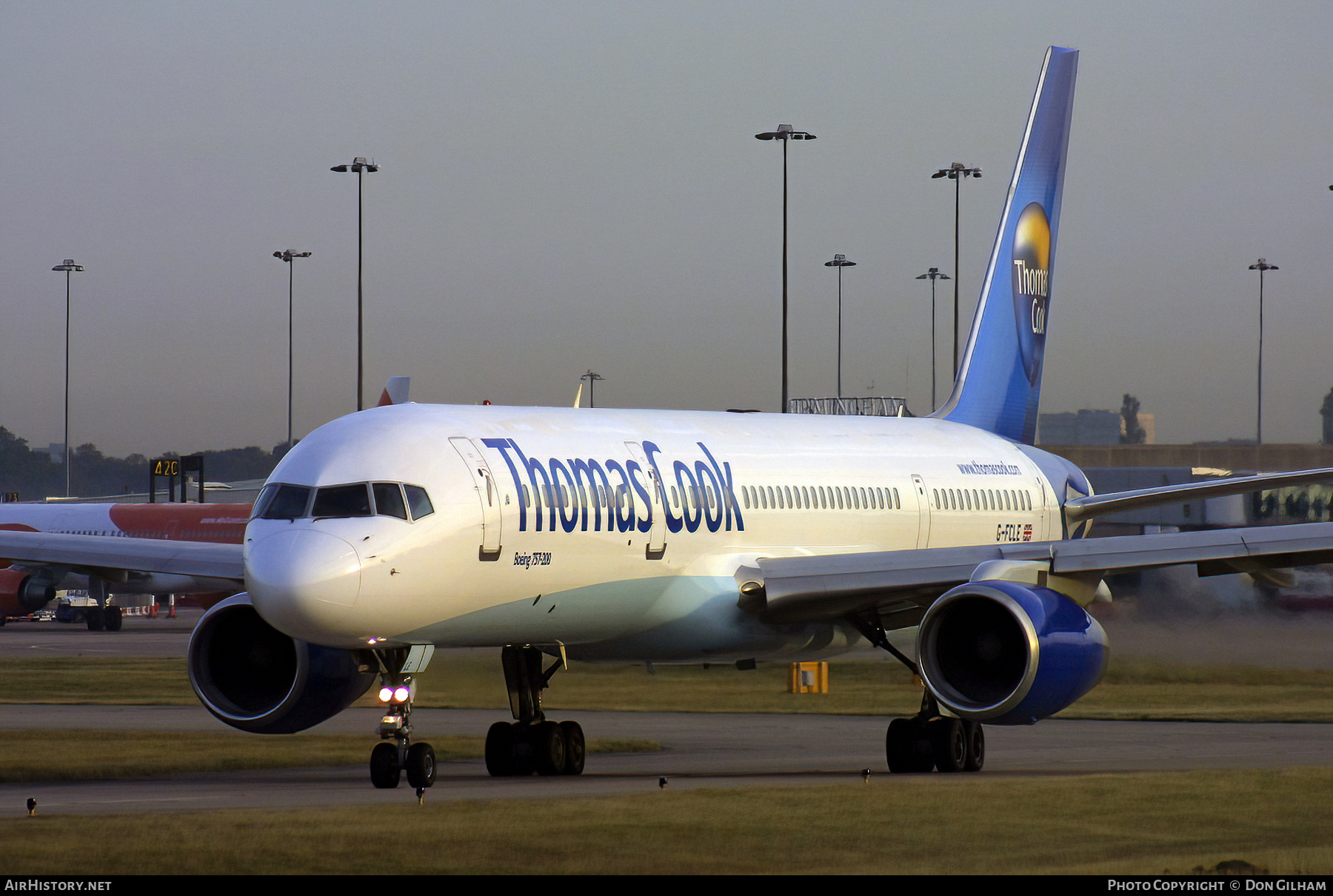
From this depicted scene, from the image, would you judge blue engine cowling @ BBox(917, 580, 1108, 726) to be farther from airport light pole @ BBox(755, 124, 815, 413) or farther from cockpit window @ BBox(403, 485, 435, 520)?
airport light pole @ BBox(755, 124, 815, 413)

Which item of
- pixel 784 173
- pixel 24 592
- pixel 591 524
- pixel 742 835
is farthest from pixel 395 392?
pixel 24 592

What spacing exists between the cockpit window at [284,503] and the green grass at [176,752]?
5.57 m

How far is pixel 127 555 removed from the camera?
2273 cm

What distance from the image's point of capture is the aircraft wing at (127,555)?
A: 2259cm

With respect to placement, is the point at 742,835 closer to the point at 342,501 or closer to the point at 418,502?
the point at 418,502

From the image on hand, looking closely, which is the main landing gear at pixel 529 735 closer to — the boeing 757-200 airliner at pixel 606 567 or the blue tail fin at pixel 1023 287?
the boeing 757-200 airliner at pixel 606 567

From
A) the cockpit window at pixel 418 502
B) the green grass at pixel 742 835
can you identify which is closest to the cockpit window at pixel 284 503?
the cockpit window at pixel 418 502

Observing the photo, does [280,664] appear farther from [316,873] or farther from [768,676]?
[768,676]

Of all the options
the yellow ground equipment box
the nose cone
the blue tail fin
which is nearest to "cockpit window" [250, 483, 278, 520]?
the nose cone

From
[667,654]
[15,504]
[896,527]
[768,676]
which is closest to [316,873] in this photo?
[667,654]

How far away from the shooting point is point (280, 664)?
853 inches

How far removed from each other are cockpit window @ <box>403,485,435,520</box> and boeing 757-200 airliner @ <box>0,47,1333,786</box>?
2 centimetres

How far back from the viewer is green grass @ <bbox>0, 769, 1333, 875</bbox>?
539 inches

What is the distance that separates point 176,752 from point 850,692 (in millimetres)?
15578
